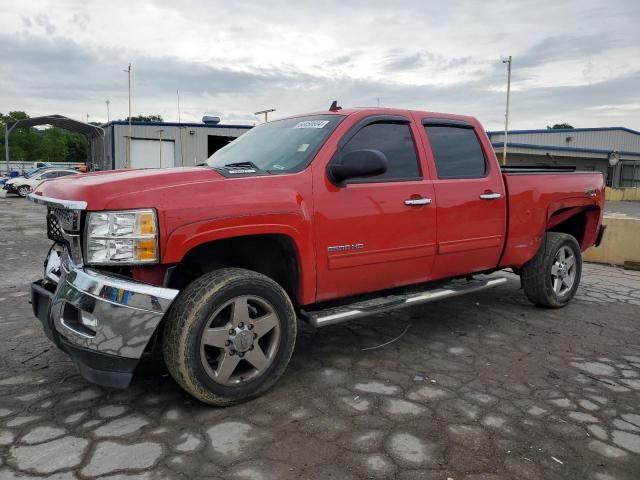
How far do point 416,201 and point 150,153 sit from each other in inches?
1266

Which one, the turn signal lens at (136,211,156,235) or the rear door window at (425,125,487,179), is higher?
the rear door window at (425,125,487,179)

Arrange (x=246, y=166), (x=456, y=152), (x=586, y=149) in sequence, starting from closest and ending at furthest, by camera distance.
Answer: (x=246, y=166) < (x=456, y=152) < (x=586, y=149)

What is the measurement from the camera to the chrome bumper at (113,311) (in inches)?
109

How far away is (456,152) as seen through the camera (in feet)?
14.8

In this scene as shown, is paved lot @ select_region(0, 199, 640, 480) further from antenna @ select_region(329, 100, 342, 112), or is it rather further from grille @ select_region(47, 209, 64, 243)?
antenna @ select_region(329, 100, 342, 112)

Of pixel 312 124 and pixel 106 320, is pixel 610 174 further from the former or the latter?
pixel 106 320

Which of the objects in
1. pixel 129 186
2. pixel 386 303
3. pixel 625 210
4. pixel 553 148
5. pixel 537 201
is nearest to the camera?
pixel 129 186

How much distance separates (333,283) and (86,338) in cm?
158

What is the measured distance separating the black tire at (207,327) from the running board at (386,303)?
1.15ft

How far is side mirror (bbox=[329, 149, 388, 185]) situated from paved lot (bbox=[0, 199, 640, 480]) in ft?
4.55

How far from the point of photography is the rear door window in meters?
4.31

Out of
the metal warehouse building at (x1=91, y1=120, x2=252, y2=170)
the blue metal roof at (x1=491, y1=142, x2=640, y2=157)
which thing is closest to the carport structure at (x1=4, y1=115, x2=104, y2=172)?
the metal warehouse building at (x1=91, y1=120, x2=252, y2=170)

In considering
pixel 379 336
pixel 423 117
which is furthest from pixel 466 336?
pixel 423 117

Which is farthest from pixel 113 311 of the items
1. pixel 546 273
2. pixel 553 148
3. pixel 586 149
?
pixel 586 149
